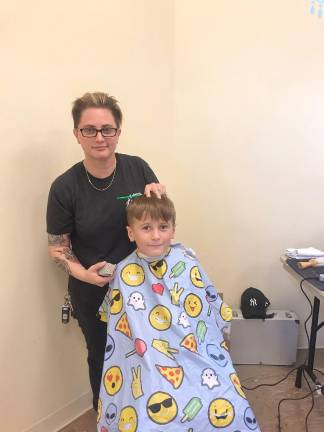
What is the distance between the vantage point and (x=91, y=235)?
1.60m

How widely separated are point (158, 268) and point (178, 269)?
3.2 inches

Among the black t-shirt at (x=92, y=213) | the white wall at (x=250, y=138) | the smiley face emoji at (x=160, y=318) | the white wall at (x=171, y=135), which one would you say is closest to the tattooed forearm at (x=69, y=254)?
the black t-shirt at (x=92, y=213)

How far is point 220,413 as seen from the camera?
4.15ft

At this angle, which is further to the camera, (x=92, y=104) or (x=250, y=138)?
(x=250, y=138)

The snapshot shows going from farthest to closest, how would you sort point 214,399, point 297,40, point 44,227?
1. point 297,40
2. point 44,227
3. point 214,399

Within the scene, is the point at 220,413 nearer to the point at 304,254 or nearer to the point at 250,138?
the point at 304,254

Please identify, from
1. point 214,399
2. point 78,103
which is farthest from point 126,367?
point 78,103

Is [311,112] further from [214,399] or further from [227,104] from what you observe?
[214,399]

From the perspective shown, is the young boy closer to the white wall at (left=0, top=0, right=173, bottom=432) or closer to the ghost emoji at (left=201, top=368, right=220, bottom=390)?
the ghost emoji at (left=201, top=368, right=220, bottom=390)

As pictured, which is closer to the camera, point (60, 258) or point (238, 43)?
point (60, 258)

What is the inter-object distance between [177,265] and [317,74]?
1470 millimetres

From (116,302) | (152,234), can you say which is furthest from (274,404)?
(152,234)

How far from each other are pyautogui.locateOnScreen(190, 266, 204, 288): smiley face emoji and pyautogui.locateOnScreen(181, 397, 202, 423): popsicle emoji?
444 mm

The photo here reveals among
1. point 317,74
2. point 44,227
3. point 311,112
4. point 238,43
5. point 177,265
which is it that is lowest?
point 177,265
